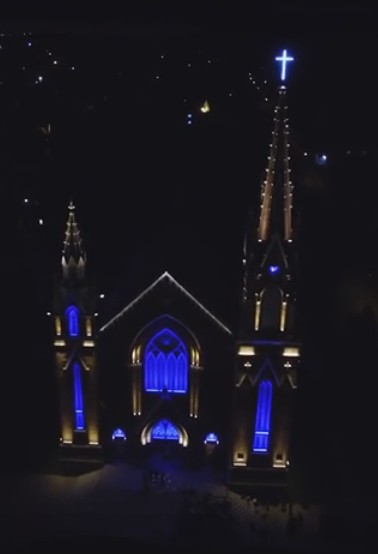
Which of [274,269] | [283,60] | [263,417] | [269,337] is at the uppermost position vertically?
[283,60]

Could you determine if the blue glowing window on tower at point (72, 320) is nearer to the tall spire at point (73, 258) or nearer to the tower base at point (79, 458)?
the tall spire at point (73, 258)

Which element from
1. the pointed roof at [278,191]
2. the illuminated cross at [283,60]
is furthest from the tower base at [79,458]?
the illuminated cross at [283,60]

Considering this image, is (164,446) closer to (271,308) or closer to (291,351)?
(291,351)

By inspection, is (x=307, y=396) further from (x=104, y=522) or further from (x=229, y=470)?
(x=104, y=522)

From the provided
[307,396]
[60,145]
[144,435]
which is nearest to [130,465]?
[144,435]

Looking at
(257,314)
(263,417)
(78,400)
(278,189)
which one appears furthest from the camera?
(78,400)

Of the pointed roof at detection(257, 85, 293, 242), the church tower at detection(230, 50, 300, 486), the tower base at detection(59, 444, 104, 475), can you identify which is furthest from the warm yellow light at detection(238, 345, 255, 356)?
the tower base at detection(59, 444, 104, 475)

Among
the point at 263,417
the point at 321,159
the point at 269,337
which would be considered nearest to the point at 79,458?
the point at 263,417
